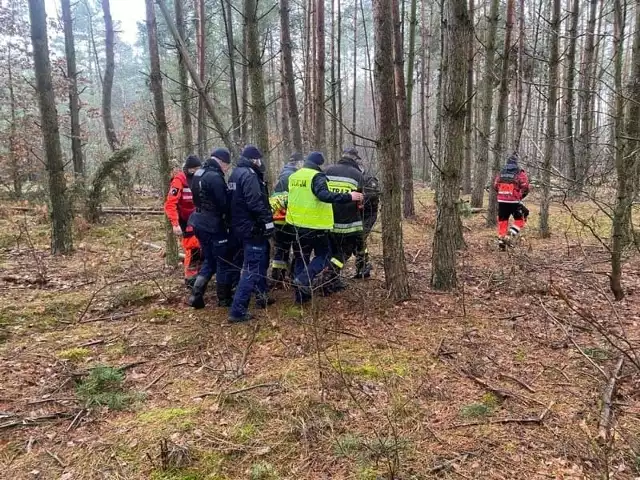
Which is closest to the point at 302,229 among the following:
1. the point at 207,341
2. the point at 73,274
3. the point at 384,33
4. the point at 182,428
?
the point at 207,341

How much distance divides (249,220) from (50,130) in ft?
19.8

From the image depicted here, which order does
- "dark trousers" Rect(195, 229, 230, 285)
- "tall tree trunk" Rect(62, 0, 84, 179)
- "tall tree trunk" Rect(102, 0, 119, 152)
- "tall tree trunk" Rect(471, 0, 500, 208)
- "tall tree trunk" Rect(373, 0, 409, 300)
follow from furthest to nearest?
"tall tree trunk" Rect(102, 0, 119, 152) < "tall tree trunk" Rect(62, 0, 84, 179) < "tall tree trunk" Rect(471, 0, 500, 208) < "dark trousers" Rect(195, 229, 230, 285) < "tall tree trunk" Rect(373, 0, 409, 300)

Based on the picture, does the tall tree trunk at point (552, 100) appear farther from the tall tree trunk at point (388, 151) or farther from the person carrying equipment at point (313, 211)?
the person carrying equipment at point (313, 211)

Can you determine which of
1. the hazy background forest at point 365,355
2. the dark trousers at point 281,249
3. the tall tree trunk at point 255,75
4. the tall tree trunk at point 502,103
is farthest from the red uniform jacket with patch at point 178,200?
Answer: the tall tree trunk at point 502,103

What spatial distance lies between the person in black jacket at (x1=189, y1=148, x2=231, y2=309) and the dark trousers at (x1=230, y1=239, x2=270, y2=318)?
1.41 feet

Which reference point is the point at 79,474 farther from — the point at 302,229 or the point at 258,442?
the point at 302,229

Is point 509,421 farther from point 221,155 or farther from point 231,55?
point 231,55

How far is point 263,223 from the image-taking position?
5816mm

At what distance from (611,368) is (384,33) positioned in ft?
14.4

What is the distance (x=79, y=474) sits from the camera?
3.18m

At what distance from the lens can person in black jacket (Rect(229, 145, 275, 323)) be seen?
5.73 metres

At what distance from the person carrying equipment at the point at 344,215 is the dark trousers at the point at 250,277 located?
1.07 meters

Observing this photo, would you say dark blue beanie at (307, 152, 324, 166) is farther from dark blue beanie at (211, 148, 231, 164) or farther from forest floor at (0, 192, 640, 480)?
forest floor at (0, 192, 640, 480)

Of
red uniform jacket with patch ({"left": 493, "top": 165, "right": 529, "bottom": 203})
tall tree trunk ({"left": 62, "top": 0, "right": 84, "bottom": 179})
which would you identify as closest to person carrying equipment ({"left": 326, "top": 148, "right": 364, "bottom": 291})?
red uniform jacket with patch ({"left": 493, "top": 165, "right": 529, "bottom": 203})
